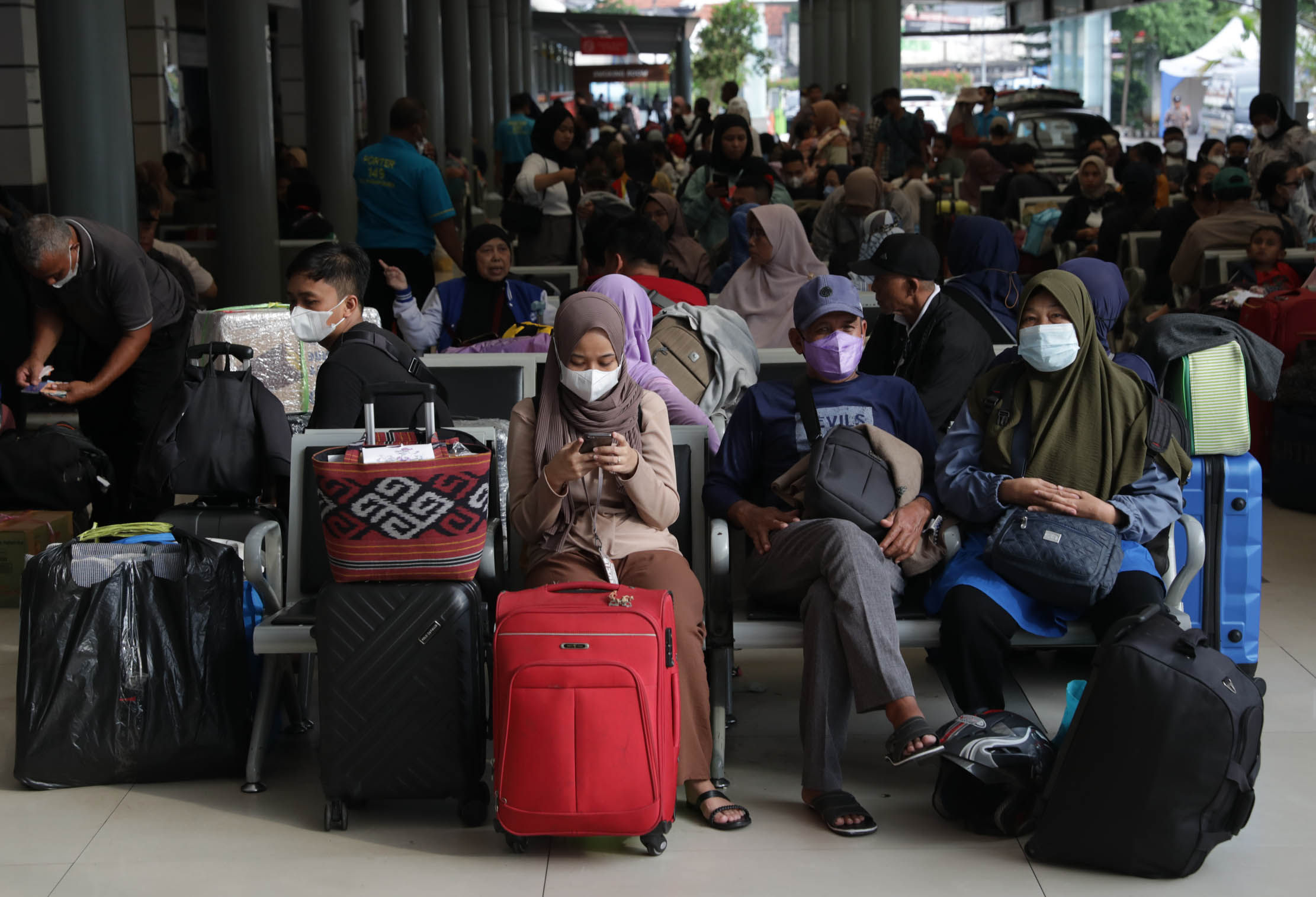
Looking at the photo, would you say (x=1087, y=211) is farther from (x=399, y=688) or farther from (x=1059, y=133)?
(x=1059, y=133)

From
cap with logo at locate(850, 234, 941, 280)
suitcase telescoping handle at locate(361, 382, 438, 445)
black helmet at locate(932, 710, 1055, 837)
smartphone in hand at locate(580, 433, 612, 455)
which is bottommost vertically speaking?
Result: black helmet at locate(932, 710, 1055, 837)

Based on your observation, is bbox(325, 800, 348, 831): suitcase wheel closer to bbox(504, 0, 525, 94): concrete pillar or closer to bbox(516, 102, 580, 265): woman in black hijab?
bbox(516, 102, 580, 265): woman in black hijab

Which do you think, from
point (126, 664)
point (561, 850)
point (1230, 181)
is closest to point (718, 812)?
point (561, 850)

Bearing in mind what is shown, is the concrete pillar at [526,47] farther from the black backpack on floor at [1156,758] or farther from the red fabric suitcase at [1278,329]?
the black backpack on floor at [1156,758]

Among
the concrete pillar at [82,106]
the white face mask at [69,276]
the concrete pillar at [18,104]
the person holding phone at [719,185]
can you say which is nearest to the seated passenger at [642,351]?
the white face mask at [69,276]

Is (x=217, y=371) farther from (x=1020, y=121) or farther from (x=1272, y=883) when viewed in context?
(x=1020, y=121)

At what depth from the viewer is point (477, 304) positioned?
6.30 m

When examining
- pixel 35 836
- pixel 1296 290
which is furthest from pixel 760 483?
pixel 1296 290

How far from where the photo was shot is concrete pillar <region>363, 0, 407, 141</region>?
16.1m

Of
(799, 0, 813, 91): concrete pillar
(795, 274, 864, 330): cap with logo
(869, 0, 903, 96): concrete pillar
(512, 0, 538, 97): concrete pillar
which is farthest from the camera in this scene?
(512, 0, 538, 97): concrete pillar

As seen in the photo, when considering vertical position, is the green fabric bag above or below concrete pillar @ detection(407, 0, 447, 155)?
below

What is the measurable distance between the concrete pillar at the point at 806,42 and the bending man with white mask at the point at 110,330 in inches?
1219

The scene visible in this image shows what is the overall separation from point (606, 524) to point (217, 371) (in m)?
1.41

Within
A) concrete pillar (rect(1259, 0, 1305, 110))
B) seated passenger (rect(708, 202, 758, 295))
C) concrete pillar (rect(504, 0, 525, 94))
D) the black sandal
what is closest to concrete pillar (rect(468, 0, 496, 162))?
concrete pillar (rect(504, 0, 525, 94))
